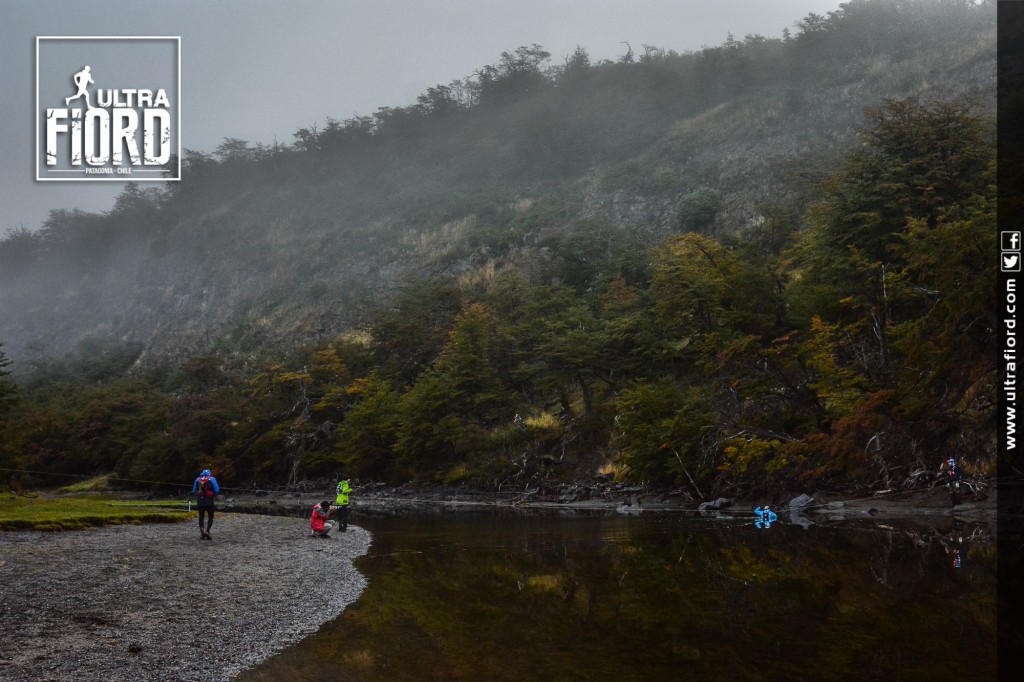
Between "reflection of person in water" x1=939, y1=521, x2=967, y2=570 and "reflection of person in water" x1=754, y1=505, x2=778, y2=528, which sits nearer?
"reflection of person in water" x1=939, y1=521, x2=967, y2=570

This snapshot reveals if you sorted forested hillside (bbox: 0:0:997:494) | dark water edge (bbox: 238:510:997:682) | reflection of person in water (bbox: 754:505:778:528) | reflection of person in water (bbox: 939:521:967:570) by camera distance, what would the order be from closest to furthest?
dark water edge (bbox: 238:510:997:682)
reflection of person in water (bbox: 939:521:967:570)
reflection of person in water (bbox: 754:505:778:528)
forested hillside (bbox: 0:0:997:494)

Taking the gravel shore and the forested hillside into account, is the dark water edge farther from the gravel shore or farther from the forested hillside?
the forested hillside

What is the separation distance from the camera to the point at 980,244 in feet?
76.6

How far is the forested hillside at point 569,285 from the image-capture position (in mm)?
28781

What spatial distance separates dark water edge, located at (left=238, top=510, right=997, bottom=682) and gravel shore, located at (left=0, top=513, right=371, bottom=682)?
0.69 metres

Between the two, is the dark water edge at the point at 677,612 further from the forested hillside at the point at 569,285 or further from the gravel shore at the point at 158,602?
the forested hillside at the point at 569,285

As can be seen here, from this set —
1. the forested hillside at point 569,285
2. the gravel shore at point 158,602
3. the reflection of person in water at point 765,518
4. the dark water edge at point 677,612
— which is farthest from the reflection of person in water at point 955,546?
the gravel shore at point 158,602

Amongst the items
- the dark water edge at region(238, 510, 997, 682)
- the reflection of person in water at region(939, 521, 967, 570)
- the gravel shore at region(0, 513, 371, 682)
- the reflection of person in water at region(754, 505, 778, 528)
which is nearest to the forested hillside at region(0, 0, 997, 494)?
the reflection of person in water at region(754, 505, 778, 528)

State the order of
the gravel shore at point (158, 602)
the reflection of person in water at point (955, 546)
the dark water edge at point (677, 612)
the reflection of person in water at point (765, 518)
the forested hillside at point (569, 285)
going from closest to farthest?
1. the dark water edge at point (677, 612)
2. the gravel shore at point (158, 602)
3. the reflection of person in water at point (955, 546)
4. the reflection of person in water at point (765, 518)
5. the forested hillside at point (569, 285)

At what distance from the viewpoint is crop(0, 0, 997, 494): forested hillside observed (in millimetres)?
28781

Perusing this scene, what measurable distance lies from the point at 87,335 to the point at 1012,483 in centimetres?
10972

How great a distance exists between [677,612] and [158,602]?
27.8 ft

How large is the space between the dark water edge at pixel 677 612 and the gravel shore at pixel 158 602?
0.69 meters

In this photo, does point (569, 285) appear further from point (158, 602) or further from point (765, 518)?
point (158, 602)
